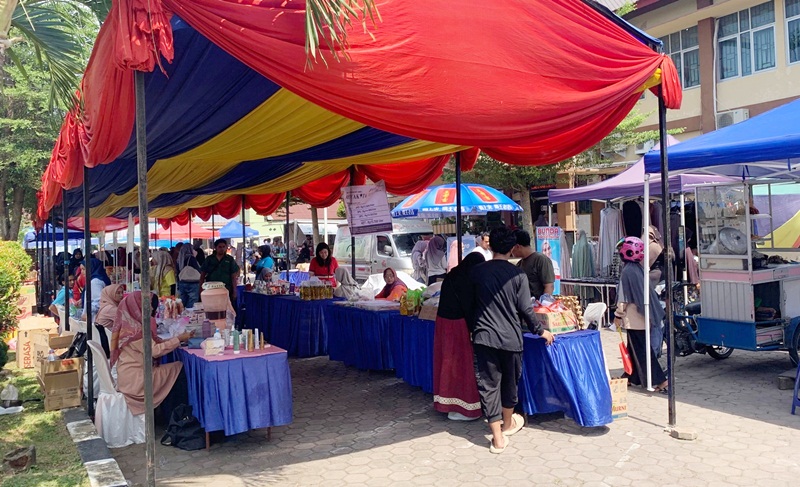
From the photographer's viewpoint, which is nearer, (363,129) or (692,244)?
(363,129)

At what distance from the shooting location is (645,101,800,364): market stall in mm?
6613

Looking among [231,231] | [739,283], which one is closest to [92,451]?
[739,283]

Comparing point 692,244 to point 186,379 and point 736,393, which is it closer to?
point 736,393

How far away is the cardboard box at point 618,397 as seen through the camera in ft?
18.1

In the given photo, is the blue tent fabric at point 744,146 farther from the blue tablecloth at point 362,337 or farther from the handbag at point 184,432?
the handbag at point 184,432

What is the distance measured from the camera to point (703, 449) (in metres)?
4.84

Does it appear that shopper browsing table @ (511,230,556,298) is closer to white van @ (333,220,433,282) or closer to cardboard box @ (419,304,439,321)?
cardboard box @ (419,304,439,321)

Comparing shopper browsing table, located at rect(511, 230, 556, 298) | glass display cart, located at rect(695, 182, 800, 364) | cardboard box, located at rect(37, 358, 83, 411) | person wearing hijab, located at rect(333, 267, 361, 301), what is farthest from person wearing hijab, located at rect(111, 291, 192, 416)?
glass display cart, located at rect(695, 182, 800, 364)

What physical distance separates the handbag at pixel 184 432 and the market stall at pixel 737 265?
506cm

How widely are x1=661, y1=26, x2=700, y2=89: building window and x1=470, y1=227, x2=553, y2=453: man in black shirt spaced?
15.4 m

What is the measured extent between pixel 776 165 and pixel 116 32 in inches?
319

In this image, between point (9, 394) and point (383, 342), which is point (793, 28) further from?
point (9, 394)

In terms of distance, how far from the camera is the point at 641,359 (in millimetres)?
6609

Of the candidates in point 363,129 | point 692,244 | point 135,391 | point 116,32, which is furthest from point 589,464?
point 692,244
